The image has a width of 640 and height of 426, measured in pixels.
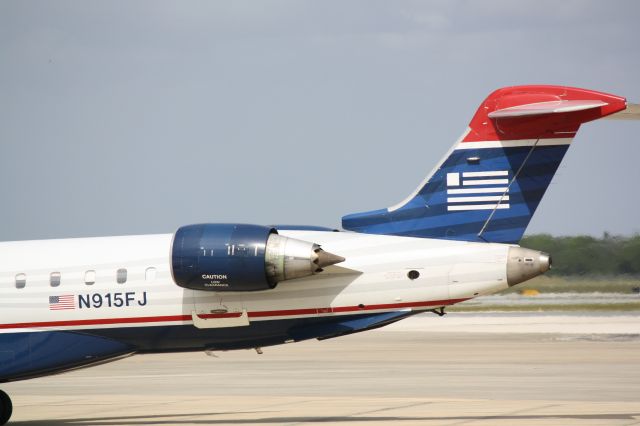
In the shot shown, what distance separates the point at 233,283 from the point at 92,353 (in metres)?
3.30

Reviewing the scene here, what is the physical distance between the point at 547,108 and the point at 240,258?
19.5ft

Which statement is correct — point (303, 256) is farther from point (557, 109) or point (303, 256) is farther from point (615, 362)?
point (615, 362)

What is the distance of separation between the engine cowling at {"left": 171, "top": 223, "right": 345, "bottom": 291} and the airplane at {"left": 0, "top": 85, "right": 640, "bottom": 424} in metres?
0.02

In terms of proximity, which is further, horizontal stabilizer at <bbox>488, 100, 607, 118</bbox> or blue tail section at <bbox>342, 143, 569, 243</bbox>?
blue tail section at <bbox>342, 143, 569, 243</bbox>

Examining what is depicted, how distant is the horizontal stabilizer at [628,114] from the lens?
69.3 ft

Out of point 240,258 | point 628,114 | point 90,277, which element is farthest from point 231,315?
point 628,114

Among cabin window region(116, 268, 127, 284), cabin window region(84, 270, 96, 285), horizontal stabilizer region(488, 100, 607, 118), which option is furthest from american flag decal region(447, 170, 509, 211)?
cabin window region(84, 270, 96, 285)

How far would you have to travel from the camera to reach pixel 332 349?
43375 millimetres

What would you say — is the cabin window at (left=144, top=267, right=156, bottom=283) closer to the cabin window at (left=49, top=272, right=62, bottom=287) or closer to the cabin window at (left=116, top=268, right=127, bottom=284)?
the cabin window at (left=116, top=268, right=127, bottom=284)

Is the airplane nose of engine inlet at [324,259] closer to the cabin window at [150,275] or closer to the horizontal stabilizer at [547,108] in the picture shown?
the cabin window at [150,275]

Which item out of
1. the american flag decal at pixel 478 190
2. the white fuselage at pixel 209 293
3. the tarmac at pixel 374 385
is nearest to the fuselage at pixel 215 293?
the white fuselage at pixel 209 293

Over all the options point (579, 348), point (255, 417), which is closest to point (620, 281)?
point (579, 348)

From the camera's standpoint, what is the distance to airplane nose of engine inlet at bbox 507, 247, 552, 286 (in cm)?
2117

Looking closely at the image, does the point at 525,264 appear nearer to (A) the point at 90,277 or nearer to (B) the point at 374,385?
(A) the point at 90,277
